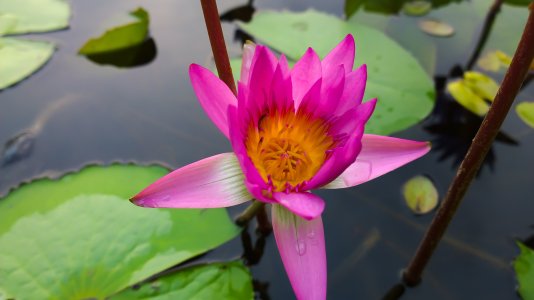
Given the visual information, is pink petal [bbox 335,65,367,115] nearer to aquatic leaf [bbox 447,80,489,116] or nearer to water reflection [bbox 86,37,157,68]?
aquatic leaf [bbox 447,80,489,116]

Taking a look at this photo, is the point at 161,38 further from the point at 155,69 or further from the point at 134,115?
the point at 134,115

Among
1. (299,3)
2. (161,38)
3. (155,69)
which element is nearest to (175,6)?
(161,38)

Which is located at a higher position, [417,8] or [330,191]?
[417,8]

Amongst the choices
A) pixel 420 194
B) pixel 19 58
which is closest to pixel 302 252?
pixel 420 194

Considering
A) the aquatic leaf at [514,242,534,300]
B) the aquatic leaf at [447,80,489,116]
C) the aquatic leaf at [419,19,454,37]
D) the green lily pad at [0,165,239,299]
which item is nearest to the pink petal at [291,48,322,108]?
the green lily pad at [0,165,239,299]

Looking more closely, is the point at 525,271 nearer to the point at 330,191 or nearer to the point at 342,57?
the point at 330,191

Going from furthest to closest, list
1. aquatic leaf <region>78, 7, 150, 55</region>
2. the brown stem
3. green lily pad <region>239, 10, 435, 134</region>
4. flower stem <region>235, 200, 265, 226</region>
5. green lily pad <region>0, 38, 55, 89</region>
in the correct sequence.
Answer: the brown stem
aquatic leaf <region>78, 7, 150, 55</region>
green lily pad <region>0, 38, 55, 89</region>
green lily pad <region>239, 10, 435, 134</region>
flower stem <region>235, 200, 265, 226</region>

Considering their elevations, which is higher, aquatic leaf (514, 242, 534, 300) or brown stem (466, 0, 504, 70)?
brown stem (466, 0, 504, 70)
